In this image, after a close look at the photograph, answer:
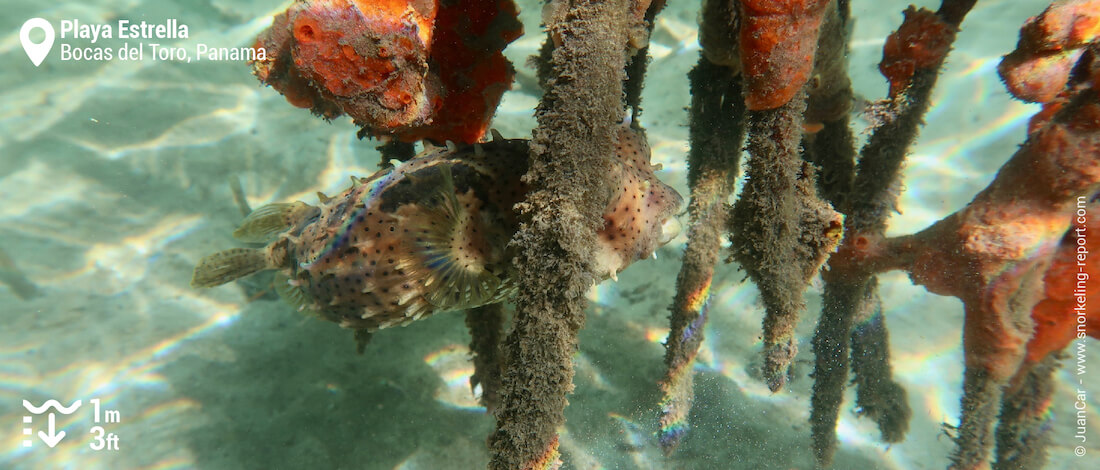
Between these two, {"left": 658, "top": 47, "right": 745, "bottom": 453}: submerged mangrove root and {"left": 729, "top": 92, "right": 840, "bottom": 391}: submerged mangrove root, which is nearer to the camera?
{"left": 729, "top": 92, "right": 840, "bottom": 391}: submerged mangrove root

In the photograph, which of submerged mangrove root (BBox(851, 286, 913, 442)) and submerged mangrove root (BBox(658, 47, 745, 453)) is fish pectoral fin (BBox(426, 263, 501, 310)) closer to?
submerged mangrove root (BBox(658, 47, 745, 453))

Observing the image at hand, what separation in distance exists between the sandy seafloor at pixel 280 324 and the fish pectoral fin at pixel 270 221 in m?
1.73

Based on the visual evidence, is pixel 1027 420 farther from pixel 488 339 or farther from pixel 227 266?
pixel 227 266

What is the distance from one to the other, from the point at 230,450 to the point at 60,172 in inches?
209

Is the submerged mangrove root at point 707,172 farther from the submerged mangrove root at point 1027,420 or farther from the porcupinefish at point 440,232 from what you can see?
the submerged mangrove root at point 1027,420

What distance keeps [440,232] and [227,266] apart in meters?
2.26

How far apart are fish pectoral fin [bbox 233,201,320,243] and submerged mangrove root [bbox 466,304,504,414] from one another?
1591mm

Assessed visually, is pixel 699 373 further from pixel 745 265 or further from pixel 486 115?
pixel 486 115

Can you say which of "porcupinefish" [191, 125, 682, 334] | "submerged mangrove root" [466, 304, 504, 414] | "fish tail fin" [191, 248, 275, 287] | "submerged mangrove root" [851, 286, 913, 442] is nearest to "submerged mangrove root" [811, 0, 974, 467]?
"submerged mangrove root" [851, 286, 913, 442]

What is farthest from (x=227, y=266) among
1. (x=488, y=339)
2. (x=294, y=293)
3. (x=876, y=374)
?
(x=876, y=374)

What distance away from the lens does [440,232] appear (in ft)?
8.59

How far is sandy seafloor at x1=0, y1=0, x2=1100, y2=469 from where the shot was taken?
14.4 ft

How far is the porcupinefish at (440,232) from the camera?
264 centimetres

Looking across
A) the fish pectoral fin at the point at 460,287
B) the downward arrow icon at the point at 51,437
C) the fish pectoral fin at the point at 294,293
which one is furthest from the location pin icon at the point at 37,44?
the fish pectoral fin at the point at 460,287
